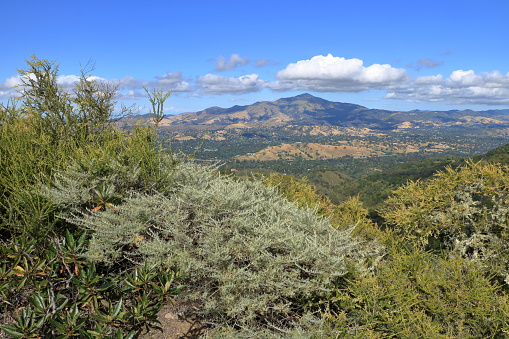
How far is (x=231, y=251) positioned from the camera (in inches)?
175

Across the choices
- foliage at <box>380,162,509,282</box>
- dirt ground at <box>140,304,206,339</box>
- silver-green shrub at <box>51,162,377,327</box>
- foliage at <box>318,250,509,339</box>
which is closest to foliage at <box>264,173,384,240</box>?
foliage at <box>380,162,509,282</box>

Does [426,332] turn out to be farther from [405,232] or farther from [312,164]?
[312,164]

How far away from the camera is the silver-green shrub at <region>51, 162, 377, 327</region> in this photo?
13.8ft

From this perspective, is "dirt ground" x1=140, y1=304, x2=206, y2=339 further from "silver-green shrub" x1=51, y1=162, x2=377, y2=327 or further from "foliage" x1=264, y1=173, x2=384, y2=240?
"foliage" x1=264, y1=173, x2=384, y2=240

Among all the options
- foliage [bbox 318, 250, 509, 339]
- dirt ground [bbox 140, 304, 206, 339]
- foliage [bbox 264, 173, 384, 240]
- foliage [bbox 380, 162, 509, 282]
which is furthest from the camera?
foliage [bbox 264, 173, 384, 240]

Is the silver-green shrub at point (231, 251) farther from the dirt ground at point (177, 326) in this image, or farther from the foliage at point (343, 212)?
the foliage at point (343, 212)

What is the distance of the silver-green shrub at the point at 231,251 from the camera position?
4191mm

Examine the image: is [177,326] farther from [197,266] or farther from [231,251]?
[231,251]

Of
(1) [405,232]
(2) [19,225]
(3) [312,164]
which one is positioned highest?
(2) [19,225]

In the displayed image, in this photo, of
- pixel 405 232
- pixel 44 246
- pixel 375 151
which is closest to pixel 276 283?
pixel 44 246

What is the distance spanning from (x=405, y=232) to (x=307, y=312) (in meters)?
6.32

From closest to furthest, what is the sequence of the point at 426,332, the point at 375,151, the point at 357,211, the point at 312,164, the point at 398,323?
the point at 426,332, the point at 398,323, the point at 357,211, the point at 312,164, the point at 375,151

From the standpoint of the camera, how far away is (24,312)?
262 cm

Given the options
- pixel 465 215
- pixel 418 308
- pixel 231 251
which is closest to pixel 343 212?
pixel 465 215
